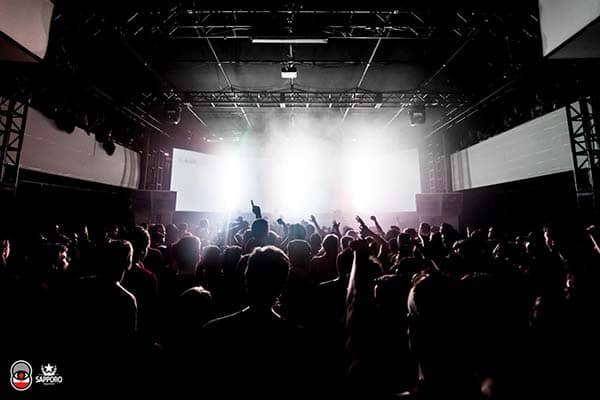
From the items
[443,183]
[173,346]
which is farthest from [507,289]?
[443,183]

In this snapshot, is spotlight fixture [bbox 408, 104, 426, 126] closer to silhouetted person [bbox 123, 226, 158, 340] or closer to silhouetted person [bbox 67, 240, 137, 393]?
silhouetted person [bbox 123, 226, 158, 340]

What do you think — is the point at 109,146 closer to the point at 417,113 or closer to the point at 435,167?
the point at 417,113

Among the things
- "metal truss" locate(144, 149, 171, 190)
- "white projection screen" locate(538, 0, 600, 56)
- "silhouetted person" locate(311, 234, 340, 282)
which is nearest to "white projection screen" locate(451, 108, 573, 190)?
"white projection screen" locate(538, 0, 600, 56)

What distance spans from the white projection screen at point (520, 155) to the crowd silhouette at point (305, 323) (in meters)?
4.95

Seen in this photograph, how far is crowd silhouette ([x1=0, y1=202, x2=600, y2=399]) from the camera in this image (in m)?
1.14

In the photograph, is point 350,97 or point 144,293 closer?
point 144,293

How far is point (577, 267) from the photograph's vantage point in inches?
72.3

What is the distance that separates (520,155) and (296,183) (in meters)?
7.98

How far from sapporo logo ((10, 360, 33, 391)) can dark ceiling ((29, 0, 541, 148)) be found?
5.56m

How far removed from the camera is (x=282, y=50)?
7.16 meters

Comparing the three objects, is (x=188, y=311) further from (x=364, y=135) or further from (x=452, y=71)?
(x=364, y=135)

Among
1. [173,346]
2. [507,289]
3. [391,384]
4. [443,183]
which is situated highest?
[443,183]

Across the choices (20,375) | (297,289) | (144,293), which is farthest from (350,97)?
(20,375)

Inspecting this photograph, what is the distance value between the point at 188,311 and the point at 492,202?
386 inches
